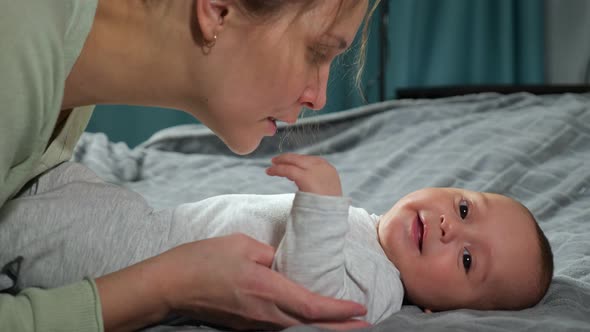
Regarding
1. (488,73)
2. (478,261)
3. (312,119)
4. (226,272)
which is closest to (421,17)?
(488,73)

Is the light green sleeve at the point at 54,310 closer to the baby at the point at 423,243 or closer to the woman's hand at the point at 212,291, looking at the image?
the woman's hand at the point at 212,291

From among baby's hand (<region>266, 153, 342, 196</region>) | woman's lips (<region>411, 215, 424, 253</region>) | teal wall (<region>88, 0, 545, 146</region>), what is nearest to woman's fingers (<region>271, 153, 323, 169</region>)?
baby's hand (<region>266, 153, 342, 196</region>)

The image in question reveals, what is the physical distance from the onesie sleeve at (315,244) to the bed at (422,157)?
47 cm

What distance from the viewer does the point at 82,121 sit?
4.45 feet

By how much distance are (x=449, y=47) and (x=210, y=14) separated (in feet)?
9.75

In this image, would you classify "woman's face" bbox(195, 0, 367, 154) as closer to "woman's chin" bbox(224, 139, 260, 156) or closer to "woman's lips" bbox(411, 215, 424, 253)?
"woman's chin" bbox(224, 139, 260, 156)

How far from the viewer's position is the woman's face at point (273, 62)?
1051mm

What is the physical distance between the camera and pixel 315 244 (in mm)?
1056

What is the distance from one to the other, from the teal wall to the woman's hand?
272 centimetres

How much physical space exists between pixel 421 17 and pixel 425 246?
2.75 metres

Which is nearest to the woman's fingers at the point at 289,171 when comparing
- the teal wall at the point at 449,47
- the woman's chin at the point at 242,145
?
the woman's chin at the point at 242,145

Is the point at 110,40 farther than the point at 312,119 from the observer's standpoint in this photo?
No

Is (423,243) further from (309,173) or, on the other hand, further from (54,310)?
(54,310)

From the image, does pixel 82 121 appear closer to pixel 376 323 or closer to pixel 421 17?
pixel 376 323
